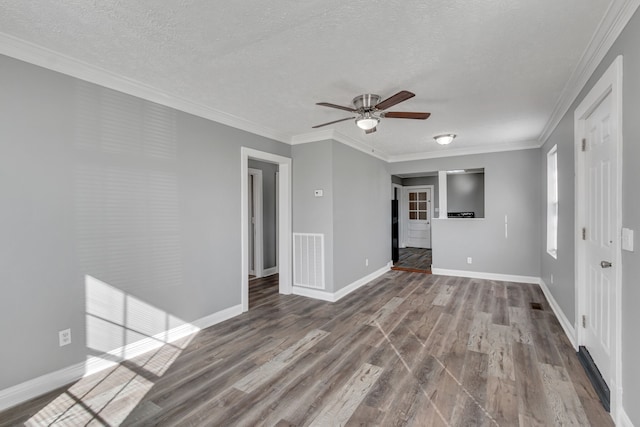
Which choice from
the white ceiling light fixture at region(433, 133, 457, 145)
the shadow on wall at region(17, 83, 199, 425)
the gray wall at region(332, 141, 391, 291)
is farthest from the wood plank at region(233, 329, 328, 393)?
the white ceiling light fixture at region(433, 133, 457, 145)

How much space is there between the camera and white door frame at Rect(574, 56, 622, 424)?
5.68 ft

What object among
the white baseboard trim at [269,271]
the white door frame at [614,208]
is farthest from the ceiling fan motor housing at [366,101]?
the white baseboard trim at [269,271]

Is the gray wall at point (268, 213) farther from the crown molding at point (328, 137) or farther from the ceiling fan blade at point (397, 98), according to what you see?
the ceiling fan blade at point (397, 98)

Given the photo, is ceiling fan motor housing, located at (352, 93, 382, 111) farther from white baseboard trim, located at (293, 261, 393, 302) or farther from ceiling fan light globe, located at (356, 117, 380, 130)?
white baseboard trim, located at (293, 261, 393, 302)

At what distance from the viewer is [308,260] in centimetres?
457

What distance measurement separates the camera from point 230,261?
12.1ft

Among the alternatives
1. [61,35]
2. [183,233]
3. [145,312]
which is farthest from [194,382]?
[61,35]

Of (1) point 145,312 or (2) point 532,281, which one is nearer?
(1) point 145,312

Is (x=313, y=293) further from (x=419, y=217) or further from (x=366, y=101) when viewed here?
(x=419, y=217)

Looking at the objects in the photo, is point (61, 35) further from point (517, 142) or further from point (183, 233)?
point (517, 142)

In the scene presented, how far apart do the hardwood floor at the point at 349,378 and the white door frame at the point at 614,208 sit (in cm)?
29

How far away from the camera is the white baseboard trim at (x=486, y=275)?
16.9 feet

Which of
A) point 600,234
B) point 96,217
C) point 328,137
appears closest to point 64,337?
point 96,217

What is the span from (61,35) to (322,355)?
10.5ft
